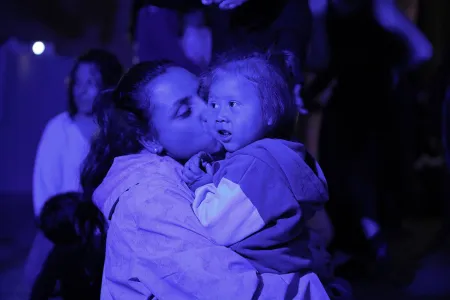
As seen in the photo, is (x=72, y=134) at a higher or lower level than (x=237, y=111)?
lower

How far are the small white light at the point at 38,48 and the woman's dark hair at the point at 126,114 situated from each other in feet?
3.87

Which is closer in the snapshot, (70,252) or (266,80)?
(266,80)

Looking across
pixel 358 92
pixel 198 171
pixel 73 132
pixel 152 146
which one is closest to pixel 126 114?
pixel 152 146

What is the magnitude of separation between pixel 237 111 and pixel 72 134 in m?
0.80

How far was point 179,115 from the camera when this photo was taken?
0.98 meters

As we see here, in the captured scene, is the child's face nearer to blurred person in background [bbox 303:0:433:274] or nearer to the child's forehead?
the child's forehead

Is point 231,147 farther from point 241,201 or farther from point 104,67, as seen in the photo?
point 104,67

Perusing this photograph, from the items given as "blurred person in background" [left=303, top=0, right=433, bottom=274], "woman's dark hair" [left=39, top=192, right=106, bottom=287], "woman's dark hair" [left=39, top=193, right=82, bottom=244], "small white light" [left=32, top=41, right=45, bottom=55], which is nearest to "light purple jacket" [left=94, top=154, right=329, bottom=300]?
"woman's dark hair" [left=39, top=192, right=106, bottom=287]

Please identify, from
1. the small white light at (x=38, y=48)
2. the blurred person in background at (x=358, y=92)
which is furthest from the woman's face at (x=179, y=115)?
the small white light at (x=38, y=48)

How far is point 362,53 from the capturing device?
191cm

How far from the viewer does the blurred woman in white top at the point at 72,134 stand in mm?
1520

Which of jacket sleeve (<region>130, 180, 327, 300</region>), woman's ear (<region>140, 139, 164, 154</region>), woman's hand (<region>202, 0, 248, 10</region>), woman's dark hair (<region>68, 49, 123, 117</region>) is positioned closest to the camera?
jacket sleeve (<region>130, 180, 327, 300</region>)

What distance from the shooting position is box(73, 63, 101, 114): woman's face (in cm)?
153

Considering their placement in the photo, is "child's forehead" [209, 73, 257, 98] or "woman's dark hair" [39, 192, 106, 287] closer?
"child's forehead" [209, 73, 257, 98]
